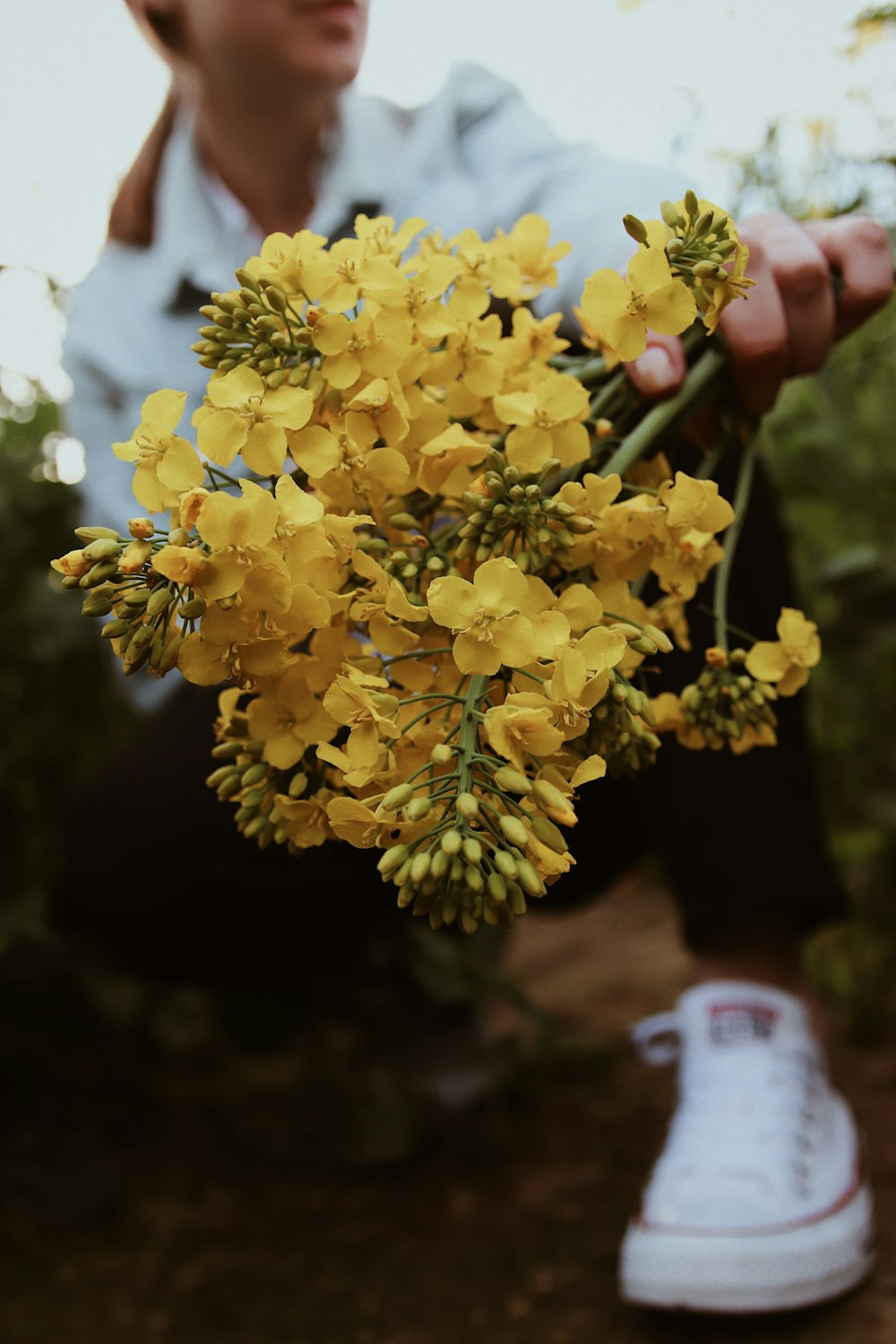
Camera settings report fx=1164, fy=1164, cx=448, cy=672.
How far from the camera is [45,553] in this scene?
1.74 m

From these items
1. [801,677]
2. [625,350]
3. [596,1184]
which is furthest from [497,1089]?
[625,350]

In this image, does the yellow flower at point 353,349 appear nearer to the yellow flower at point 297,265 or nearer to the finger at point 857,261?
the yellow flower at point 297,265

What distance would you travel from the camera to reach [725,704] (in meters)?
0.64

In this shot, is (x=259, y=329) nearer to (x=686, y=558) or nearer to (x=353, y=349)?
(x=353, y=349)

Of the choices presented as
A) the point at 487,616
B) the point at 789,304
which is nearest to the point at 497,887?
the point at 487,616

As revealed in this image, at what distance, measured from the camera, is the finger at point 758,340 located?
0.68 m

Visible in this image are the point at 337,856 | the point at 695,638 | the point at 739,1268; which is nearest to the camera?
the point at 739,1268

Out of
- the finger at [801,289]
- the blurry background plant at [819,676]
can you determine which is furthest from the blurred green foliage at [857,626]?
the finger at [801,289]

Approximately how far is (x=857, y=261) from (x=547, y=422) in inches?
12.9

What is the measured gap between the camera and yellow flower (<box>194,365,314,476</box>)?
524mm

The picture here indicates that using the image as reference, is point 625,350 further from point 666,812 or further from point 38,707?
point 38,707

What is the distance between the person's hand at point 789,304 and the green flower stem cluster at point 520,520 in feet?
0.43

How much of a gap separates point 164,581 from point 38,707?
125 cm

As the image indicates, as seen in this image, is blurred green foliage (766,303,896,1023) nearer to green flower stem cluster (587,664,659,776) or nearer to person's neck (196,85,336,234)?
person's neck (196,85,336,234)
